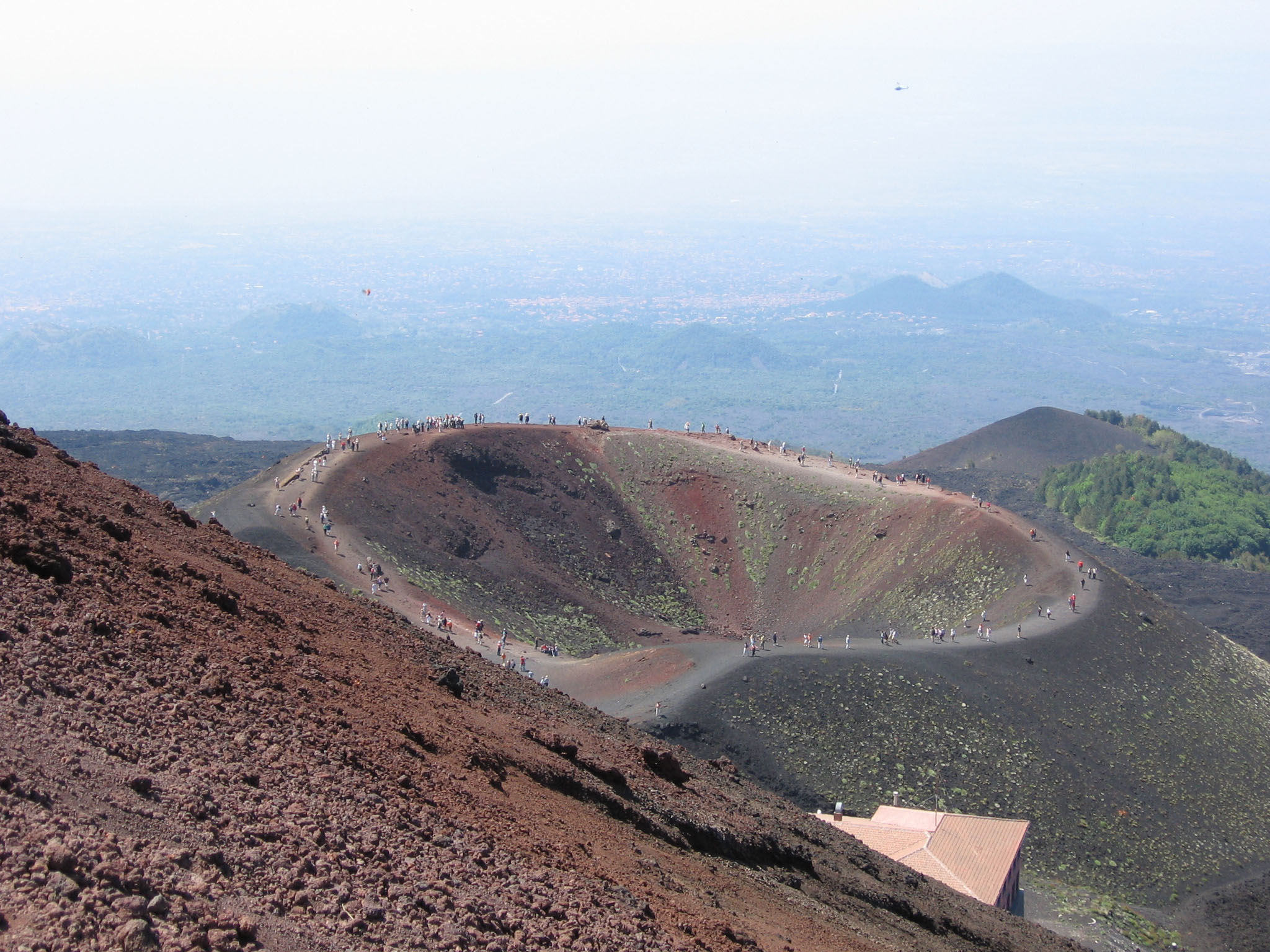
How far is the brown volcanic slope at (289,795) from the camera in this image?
8391 mm

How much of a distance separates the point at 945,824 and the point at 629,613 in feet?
73.2

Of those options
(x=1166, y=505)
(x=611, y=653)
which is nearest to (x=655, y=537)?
(x=611, y=653)

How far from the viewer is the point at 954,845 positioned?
2967cm

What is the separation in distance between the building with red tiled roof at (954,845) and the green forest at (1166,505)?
206 feet

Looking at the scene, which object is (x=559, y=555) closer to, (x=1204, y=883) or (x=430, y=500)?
(x=430, y=500)

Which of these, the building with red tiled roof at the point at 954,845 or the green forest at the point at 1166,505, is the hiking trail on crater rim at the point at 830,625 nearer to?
the building with red tiled roof at the point at 954,845

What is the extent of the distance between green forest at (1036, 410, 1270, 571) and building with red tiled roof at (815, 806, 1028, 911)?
206ft

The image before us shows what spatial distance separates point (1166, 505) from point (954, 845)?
73719 millimetres

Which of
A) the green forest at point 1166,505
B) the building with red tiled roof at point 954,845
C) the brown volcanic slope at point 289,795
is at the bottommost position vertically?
the green forest at point 1166,505

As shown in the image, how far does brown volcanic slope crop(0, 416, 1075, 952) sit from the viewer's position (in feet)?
27.5

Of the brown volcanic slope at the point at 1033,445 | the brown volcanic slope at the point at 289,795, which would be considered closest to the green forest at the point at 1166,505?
the brown volcanic slope at the point at 1033,445

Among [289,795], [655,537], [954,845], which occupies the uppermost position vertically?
[289,795]

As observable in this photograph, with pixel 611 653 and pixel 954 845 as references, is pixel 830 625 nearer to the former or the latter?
pixel 611 653

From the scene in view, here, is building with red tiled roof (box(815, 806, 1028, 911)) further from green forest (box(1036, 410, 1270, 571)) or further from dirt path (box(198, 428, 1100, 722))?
green forest (box(1036, 410, 1270, 571))
